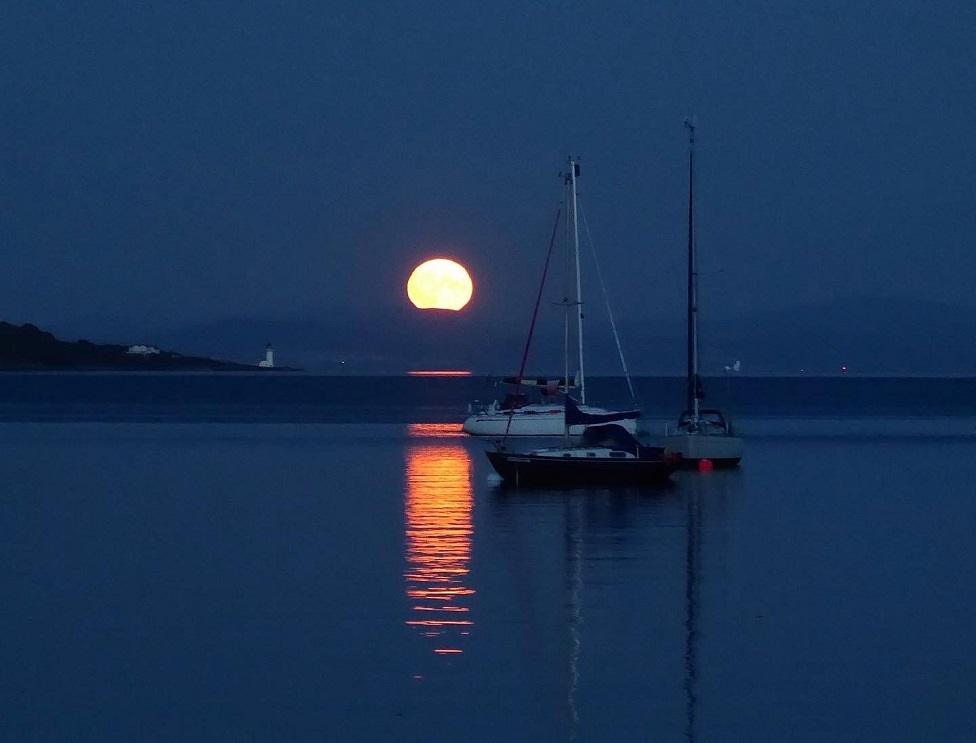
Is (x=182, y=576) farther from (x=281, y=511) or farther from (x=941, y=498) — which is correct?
(x=941, y=498)

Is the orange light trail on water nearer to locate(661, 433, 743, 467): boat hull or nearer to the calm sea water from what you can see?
the calm sea water

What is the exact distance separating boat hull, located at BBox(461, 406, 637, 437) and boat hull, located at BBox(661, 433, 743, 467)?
599 inches

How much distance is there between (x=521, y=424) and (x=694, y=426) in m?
15.3

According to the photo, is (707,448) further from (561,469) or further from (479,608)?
(479,608)

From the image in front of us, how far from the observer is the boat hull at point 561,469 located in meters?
31.6

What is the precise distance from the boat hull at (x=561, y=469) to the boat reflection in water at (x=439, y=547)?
0.97 metres

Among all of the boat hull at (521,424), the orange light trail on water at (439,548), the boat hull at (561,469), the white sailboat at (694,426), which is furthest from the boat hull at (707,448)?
the boat hull at (521,424)

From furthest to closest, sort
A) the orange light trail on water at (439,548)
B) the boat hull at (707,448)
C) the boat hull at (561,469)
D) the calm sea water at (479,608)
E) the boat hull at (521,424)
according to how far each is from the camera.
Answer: the boat hull at (521,424), the boat hull at (707,448), the boat hull at (561,469), the orange light trail on water at (439,548), the calm sea water at (479,608)

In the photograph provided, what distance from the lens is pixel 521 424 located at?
5447 centimetres

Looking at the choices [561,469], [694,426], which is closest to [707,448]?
[694,426]

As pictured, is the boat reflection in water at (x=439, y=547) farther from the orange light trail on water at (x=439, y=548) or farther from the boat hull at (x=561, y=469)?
the boat hull at (x=561, y=469)

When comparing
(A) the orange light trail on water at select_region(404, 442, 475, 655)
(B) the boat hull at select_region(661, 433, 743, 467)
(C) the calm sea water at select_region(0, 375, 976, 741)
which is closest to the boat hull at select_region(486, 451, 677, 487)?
(C) the calm sea water at select_region(0, 375, 976, 741)

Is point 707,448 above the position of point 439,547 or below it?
above

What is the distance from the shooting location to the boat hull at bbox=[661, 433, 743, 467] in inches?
1490
